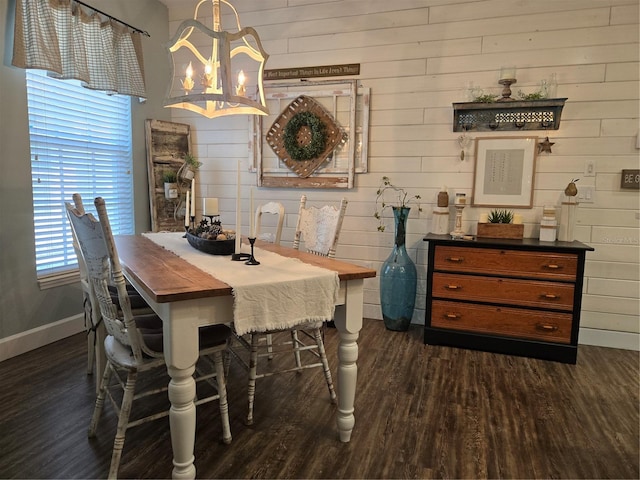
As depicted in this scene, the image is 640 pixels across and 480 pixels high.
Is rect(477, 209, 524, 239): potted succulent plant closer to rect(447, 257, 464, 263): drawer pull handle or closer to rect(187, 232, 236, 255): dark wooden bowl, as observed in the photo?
rect(447, 257, 464, 263): drawer pull handle

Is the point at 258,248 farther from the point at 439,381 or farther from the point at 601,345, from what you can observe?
the point at 601,345

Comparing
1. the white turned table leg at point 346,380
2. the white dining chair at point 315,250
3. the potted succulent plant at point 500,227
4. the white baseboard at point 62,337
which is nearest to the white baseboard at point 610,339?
the white baseboard at point 62,337

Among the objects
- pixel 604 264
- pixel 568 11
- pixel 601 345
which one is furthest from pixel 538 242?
pixel 568 11

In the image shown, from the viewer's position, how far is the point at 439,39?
11.3 ft

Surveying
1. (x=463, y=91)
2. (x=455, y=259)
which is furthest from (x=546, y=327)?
(x=463, y=91)

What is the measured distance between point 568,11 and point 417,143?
1.42m

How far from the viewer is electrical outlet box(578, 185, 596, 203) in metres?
3.22

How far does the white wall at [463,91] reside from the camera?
3.14m

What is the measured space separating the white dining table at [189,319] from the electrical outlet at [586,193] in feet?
7.49

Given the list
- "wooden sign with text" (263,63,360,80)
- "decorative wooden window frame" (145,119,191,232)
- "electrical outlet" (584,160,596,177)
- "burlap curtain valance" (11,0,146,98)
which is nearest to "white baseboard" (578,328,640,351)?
"electrical outlet" (584,160,596,177)

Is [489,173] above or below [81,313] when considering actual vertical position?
above

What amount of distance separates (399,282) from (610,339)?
5.42ft

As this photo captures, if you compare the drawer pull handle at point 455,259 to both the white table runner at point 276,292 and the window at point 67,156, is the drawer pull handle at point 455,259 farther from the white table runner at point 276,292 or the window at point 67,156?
the window at point 67,156

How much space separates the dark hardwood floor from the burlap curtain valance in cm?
196
